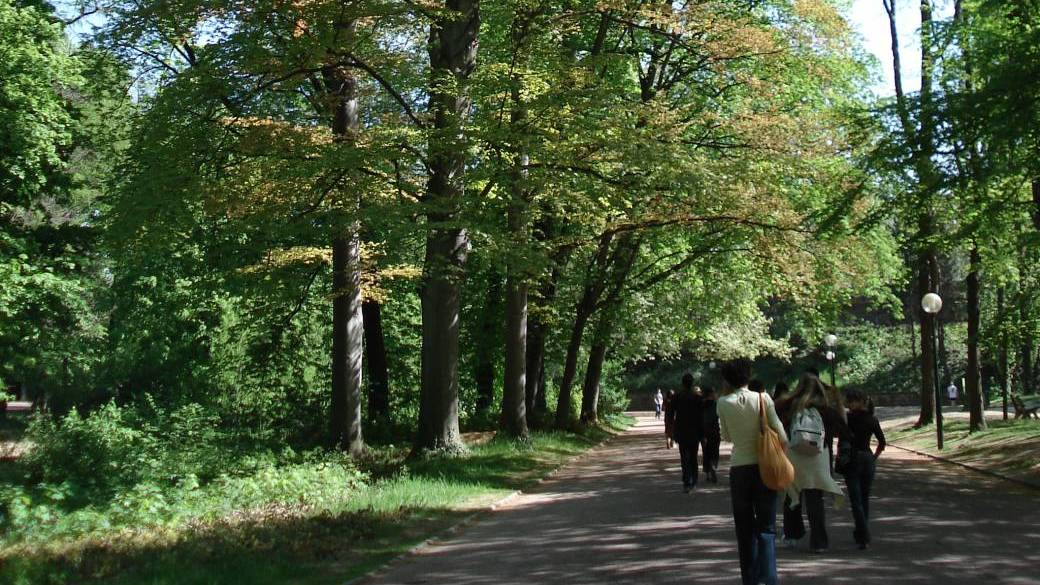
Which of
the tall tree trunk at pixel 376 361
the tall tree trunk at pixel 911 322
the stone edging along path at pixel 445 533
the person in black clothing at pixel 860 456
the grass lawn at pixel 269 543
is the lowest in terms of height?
the stone edging along path at pixel 445 533

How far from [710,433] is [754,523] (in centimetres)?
926

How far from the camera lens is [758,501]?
788cm

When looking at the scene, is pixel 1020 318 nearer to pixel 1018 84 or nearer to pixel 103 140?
pixel 1018 84

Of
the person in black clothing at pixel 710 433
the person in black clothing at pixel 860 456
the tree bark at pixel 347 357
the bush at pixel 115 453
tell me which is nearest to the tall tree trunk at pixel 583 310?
the tree bark at pixel 347 357

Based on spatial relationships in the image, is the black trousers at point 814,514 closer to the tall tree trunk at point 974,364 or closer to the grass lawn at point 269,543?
the grass lawn at point 269,543

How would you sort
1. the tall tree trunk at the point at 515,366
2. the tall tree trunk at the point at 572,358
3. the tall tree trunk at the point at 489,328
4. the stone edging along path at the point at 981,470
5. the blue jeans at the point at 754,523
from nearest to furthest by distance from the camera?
the blue jeans at the point at 754,523, the stone edging along path at the point at 981,470, the tall tree trunk at the point at 515,366, the tall tree trunk at the point at 572,358, the tall tree trunk at the point at 489,328

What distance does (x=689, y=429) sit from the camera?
1617 centimetres

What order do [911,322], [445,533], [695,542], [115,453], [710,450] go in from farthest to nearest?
[911,322]
[115,453]
[710,450]
[445,533]
[695,542]

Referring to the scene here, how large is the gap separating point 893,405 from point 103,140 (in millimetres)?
49263

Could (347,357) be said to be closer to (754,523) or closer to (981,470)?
(981,470)

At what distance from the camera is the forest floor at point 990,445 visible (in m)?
19.8

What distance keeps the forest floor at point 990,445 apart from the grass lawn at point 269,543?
10.2 meters

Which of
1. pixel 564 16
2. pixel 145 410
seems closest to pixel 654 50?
pixel 564 16

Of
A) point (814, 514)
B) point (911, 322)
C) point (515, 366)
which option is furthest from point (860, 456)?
point (911, 322)
